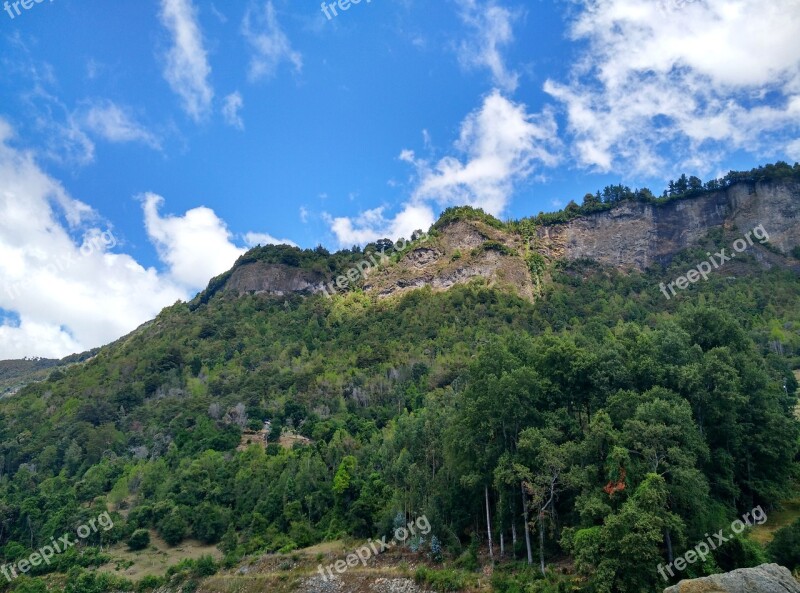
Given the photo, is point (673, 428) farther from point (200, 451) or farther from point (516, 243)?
point (516, 243)

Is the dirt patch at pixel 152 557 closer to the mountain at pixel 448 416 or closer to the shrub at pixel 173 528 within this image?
the mountain at pixel 448 416

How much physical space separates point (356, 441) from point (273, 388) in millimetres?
29585

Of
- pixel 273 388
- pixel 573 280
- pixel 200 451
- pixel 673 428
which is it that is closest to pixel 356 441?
pixel 200 451

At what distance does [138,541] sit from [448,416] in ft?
112

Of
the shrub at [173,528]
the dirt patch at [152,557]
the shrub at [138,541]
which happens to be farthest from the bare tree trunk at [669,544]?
the shrub at [138,541]

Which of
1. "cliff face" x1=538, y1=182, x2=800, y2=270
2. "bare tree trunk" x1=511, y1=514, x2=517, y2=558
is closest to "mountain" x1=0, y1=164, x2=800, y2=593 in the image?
"bare tree trunk" x1=511, y1=514, x2=517, y2=558

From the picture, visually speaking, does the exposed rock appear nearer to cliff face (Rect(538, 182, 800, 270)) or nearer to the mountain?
the mountain

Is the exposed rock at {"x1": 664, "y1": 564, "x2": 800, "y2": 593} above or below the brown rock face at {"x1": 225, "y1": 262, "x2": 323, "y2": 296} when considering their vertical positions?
below

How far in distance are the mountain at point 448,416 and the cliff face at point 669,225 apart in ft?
1.62

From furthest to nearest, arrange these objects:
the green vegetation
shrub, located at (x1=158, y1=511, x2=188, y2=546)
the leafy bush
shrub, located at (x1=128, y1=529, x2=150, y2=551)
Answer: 1. the green vegetation
2. shrub, located at (x1=158, y1=511, x2=188, y2=546)
3. shrub, located at (x1=128, y1=529, x2=150, y2=551)
4. the leafy bush

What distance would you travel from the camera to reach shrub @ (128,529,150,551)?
54.1 meters

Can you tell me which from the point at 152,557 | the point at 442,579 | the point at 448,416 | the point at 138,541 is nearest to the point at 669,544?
the point at 442,579

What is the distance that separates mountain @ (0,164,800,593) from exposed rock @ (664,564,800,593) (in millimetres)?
3753

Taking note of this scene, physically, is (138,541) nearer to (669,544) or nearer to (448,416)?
(448,416)
